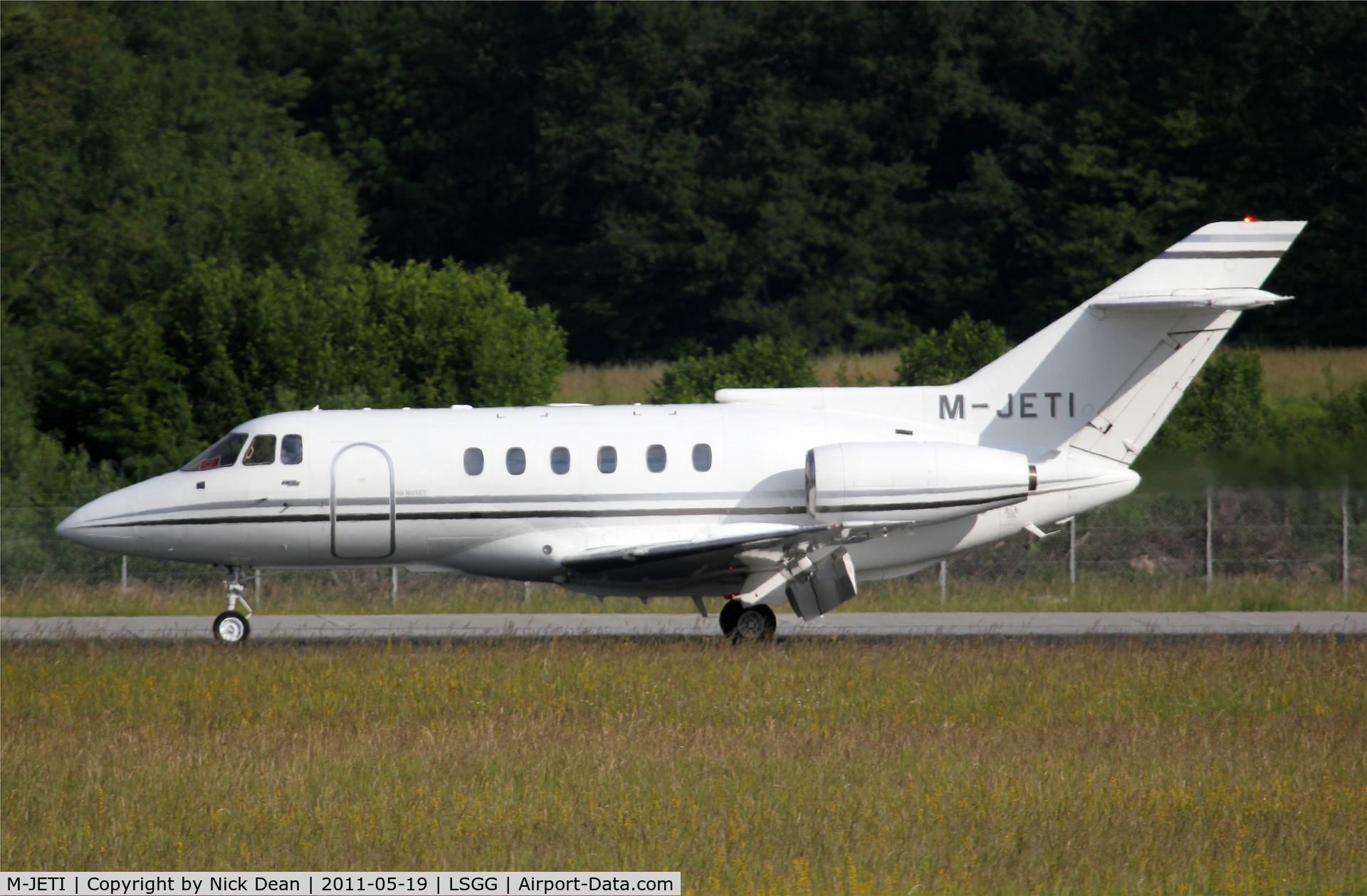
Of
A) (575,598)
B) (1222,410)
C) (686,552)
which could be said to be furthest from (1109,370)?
(1222,410)

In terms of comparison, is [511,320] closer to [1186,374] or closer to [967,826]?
[1186,374]

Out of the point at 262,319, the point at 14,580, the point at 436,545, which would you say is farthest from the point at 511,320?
the point at 436,545

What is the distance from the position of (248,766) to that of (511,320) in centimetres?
2332

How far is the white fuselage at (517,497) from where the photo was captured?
1867 cm

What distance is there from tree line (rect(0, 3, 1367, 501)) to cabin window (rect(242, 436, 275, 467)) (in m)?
19.6

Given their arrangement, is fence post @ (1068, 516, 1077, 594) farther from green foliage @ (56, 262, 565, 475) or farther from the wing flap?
green foliage @ (56, 262, 565, 475)

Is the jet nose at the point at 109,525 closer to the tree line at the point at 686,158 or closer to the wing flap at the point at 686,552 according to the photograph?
the wing flap at the point at 686,552

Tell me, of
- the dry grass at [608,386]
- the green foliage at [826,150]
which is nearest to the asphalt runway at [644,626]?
the dry grass at [608,386]

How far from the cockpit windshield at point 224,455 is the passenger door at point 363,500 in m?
1.31

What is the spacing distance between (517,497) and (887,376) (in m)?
24.7

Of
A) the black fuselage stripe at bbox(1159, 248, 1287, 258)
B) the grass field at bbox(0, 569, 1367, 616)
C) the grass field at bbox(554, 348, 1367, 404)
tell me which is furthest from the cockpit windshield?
the grass field at bbox(554, 348, 1367, 404)

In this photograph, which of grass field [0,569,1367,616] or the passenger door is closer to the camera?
the passenger door

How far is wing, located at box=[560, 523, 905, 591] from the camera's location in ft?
57.9
